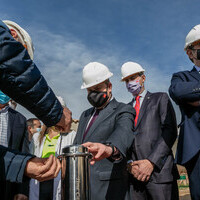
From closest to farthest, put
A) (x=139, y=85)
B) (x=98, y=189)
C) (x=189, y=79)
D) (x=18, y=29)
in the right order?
(x=18, y=29) → (x=98, y=189) → (x=189, y=79) → (x=139, y=85)

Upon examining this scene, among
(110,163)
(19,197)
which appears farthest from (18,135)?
(110,163)

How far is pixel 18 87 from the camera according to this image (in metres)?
1.58

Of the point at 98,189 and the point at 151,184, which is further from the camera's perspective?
the point at 151,184

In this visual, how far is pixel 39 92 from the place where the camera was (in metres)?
1.65

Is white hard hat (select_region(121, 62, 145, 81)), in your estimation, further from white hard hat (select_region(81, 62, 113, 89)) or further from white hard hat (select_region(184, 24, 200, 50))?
white hard hat (select_region(184, 24, 200, 50))

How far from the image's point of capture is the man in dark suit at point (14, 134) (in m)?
2.92

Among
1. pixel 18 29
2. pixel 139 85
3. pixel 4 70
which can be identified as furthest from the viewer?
pixel 139 85

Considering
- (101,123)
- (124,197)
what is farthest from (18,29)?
(124,197)

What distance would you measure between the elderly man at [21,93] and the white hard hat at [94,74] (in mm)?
1740

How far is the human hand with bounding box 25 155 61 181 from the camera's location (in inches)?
59.4

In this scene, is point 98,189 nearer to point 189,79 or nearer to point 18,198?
point 18,198

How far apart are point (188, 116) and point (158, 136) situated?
2.48ft

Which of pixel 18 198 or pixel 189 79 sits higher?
pixel 189 79

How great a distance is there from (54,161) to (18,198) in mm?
1705
